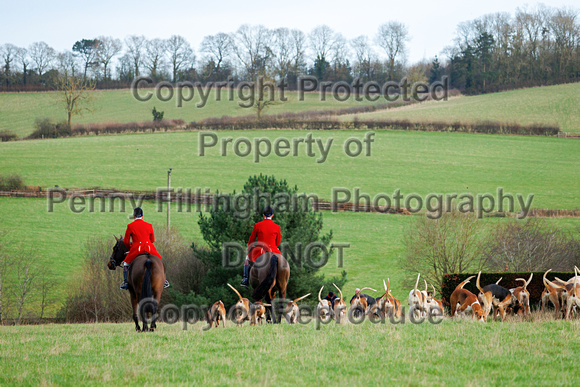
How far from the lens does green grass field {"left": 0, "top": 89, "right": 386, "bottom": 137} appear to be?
7812cm

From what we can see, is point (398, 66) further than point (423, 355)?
Yes

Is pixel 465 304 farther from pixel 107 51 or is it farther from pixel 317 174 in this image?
pixel 107 51

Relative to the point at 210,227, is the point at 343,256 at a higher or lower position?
lower

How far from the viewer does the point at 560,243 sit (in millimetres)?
31016

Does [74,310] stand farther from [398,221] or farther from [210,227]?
[398,221]

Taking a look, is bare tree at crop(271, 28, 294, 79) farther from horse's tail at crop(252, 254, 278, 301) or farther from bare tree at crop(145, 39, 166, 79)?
horse's tail at crop(252, 254, 278, 301)

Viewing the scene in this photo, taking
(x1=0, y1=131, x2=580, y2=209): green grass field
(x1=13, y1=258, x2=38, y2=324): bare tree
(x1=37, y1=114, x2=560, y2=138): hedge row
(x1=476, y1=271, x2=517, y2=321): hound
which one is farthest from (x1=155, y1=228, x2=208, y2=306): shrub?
(x1=37, y1=114, x2=560, y2=138): hedge row

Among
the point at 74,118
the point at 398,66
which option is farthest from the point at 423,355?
the point at 398,66

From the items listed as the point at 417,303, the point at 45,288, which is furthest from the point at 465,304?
the point at 45,288

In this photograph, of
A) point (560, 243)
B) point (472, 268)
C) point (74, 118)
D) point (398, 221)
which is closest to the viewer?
point (560, 243)

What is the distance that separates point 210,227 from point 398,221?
19.3m

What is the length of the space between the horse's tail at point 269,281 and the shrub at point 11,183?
3998 centimetres

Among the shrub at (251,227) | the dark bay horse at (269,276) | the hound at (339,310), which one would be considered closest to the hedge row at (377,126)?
the shrub at (251,227)

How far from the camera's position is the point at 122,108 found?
85.1 m
